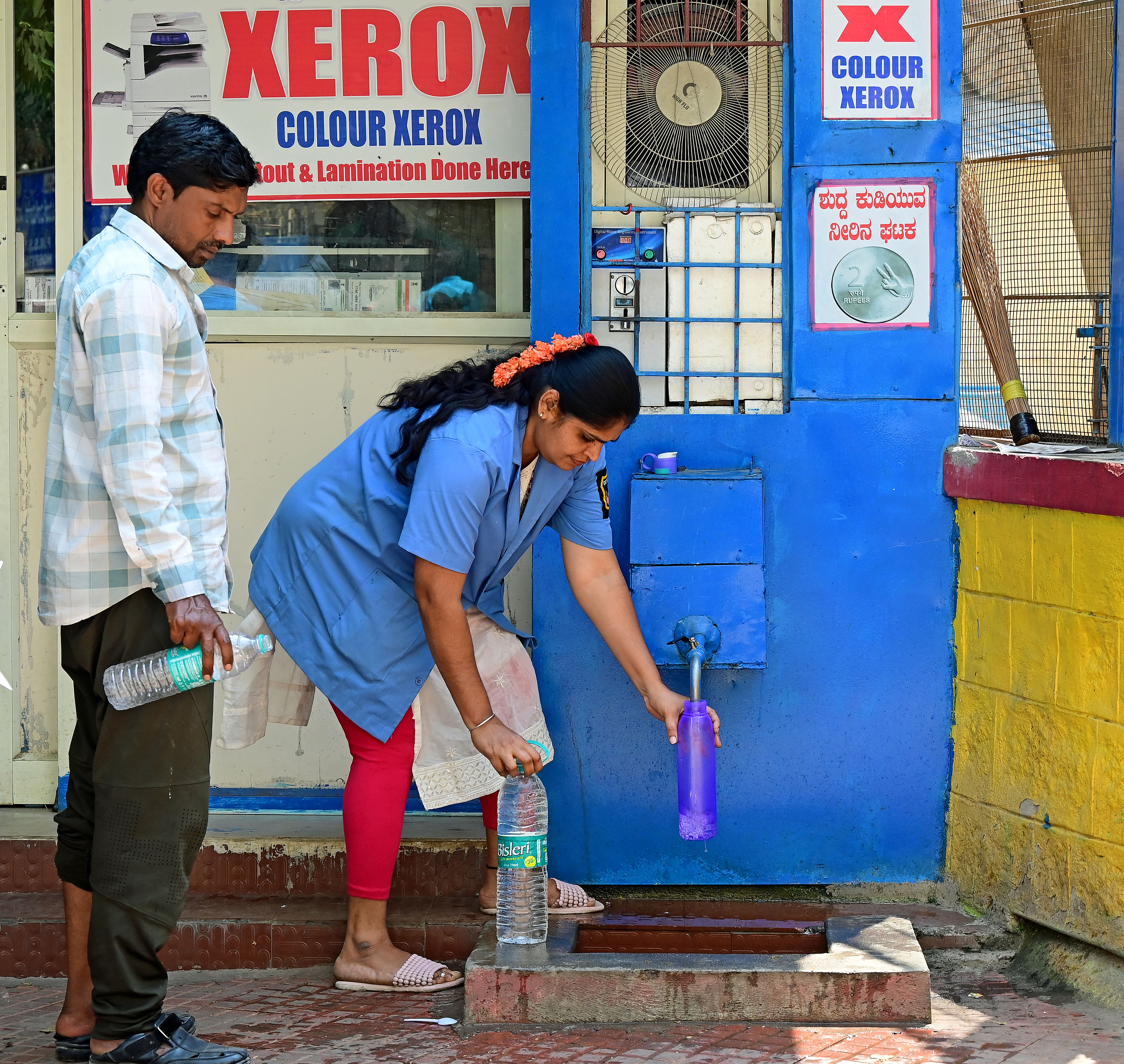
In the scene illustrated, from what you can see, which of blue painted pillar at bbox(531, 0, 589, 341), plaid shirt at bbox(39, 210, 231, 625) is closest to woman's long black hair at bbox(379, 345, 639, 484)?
blue painted pillar at bbox(531, 0, 589, 341)

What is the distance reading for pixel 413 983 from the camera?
128 inches

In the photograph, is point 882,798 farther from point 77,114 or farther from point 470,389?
point 77,114

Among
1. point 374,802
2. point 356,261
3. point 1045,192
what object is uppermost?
point 1045,192

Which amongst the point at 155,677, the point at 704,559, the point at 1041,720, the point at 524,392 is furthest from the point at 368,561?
the point at 1041,720

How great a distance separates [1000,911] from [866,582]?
94 cm

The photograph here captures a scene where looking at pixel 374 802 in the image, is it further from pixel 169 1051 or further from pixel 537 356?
pixel 537 356

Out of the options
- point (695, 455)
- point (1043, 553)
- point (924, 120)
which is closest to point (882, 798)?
point (1043, 553)

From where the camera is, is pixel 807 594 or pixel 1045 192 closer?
pixel 807 594

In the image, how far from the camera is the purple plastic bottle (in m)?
3.24

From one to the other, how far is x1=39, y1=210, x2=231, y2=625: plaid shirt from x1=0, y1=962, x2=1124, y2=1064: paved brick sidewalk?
1.06 metres

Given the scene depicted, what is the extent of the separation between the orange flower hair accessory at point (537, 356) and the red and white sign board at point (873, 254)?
0.83 metres

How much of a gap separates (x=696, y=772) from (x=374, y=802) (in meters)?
0.80

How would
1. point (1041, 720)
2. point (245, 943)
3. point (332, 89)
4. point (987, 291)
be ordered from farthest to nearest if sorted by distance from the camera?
point (332, 89), point (987, 291), point (245, 943), point (1041, 720)

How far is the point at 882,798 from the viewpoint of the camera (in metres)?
3.64
